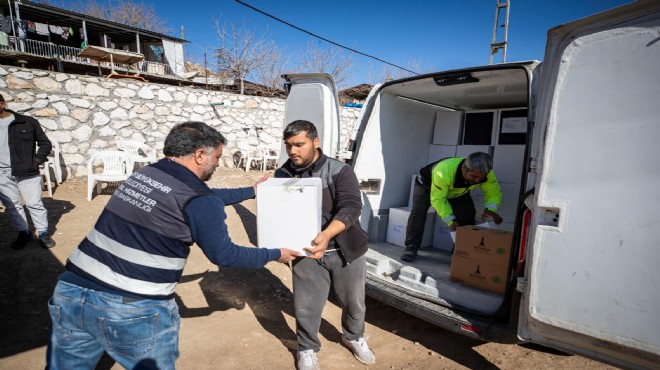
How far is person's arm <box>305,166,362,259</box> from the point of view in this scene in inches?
76.6

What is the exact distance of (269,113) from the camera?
33.0 feet

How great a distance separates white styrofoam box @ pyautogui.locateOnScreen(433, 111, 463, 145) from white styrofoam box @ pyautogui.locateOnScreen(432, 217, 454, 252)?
1172 millimetres

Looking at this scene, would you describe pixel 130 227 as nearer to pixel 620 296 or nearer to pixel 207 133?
pixel 207 133

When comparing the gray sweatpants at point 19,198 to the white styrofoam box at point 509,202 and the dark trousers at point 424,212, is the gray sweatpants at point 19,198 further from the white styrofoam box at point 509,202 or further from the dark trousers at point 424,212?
the white styrofoam box at point 509,202

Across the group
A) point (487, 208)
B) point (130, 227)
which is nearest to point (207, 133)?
point (130, 227)

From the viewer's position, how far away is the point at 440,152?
15.3ft

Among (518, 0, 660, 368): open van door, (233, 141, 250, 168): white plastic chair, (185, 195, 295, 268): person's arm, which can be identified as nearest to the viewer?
(518, 0, 660, 368): open van door

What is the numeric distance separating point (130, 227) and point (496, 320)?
2145 mm

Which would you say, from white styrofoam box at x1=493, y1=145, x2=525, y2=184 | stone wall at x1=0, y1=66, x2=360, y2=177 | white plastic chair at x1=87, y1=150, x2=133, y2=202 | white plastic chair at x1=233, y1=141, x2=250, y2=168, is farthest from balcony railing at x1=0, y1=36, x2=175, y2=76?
white styrofoam box at x1=493, y1=145, x2=525, y2=184

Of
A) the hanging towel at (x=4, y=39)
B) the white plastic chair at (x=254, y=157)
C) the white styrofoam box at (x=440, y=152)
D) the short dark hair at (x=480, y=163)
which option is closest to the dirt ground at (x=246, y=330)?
the short dark hair at (x=480, y=163)

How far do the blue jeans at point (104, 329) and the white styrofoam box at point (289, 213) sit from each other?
659 millimetres

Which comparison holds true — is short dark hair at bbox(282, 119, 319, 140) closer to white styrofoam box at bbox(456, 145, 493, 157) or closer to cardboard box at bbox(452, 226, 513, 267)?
cardboard box at bbox(452, 226, 513, 267)

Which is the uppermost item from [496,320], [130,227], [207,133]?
[207,133]

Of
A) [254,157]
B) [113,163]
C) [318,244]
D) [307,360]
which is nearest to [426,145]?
[318,244]
